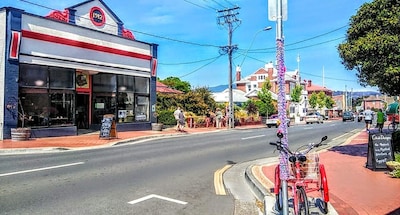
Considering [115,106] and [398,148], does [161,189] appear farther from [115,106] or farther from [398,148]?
[115,106]

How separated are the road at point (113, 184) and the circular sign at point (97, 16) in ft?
41.7

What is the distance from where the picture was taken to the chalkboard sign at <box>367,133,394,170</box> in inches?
390

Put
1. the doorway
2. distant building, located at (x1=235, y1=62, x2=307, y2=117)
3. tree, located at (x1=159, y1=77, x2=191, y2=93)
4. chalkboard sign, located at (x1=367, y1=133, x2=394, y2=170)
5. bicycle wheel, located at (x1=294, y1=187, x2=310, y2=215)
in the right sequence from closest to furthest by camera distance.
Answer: bicycle wheel, located at (x1=294, y1=187, x2=310, y2=215) < chalkboard sign, located at (x1=367, y1=133, x2=394, y2=170) < the doorway < tree, located at (x1=159, y1=77, x2=191, y2=93) < distant building, located at (x1=235, y1=62, x2=307, y2=117)

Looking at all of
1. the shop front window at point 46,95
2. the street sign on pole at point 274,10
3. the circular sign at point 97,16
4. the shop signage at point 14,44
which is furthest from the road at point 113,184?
the circular sign at point 97,16

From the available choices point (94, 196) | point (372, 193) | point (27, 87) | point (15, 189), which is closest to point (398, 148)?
point (372, 193)

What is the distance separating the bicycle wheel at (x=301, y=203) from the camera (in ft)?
17.4

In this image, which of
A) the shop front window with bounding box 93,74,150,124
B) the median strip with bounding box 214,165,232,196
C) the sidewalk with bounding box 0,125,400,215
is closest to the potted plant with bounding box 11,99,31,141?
the sidewalk with bounding box 0,125,400,215

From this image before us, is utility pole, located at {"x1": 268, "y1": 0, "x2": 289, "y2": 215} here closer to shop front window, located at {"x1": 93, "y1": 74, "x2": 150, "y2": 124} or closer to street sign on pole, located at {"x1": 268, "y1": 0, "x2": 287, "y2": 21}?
street sign on pole, located at {"x1": 268, "y1": 0, "x2": 287, "y2": 21}

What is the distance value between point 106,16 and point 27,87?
8334 mm

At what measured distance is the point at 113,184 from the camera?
8.45 m

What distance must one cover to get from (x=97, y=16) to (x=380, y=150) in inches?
772

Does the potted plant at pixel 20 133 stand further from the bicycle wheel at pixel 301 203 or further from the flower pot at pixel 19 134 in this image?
the bicycle wheel at pixel 301 203

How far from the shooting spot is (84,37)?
891 inches

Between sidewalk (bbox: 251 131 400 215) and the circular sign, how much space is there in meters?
16.8
